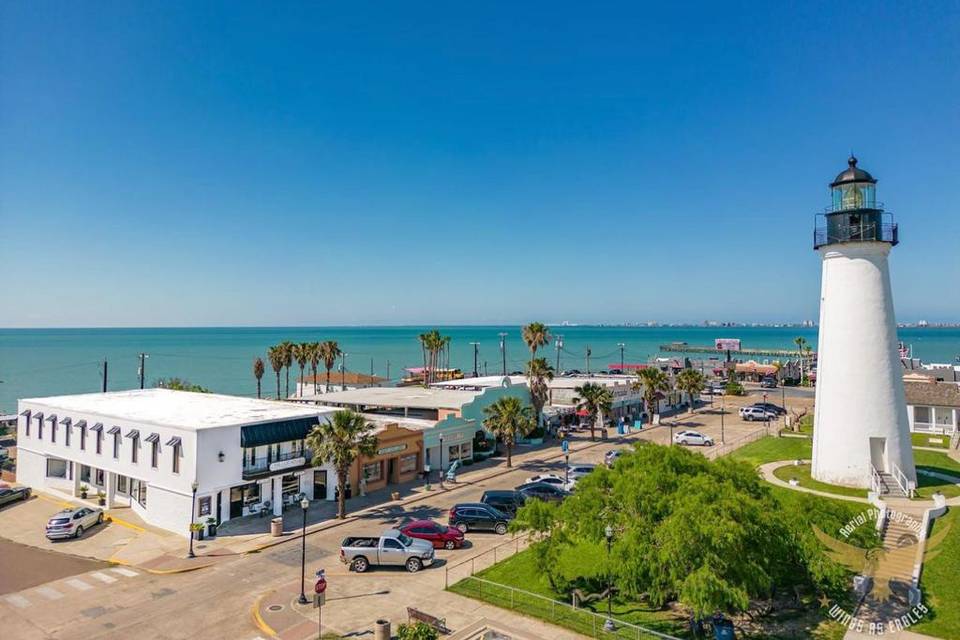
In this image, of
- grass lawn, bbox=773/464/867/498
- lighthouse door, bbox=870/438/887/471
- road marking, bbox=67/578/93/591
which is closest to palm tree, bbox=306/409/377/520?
road marking, bbox=67/578/93/591

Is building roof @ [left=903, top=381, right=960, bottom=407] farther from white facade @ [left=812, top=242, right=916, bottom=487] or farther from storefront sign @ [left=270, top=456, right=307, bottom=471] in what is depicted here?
storefront sign @ [left=270, top=456, right=307, bottom=471]

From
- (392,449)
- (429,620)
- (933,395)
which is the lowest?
(429,620)

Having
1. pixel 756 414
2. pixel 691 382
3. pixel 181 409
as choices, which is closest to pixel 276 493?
pixel 181 409

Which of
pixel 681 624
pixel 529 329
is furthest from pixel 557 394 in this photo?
pixel 681 624

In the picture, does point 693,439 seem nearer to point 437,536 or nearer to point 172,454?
point 437,536

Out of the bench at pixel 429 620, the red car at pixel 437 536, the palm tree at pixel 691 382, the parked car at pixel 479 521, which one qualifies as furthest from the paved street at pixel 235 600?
the palm tree at pixel 691 382

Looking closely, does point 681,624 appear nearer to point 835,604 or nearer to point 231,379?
point 835,604
